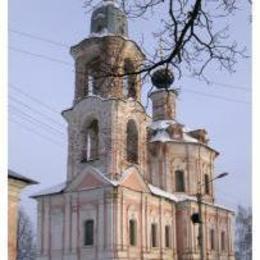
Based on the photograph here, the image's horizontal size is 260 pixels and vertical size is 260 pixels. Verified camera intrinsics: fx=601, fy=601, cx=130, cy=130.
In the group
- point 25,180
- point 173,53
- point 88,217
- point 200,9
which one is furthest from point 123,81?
point 88,217

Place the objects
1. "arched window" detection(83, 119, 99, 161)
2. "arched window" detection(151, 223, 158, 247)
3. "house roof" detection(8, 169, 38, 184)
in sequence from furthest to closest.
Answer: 1. "arched window" detection(151, 223, 158, 247)
2. "arched window" detection(83, 119, 99, 161)
3. "house roof" detection(8, 169, 38, 184)

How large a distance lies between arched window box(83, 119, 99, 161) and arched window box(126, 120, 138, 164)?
59cm

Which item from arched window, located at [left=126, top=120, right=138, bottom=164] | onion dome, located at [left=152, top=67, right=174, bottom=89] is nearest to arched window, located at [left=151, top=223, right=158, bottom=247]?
arched window, located at [left=126, top=120, right=138, bottom=164]

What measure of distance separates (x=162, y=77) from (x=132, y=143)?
809cm

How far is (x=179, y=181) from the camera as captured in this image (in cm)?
1338

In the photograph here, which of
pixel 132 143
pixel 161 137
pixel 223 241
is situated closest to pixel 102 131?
pixel 132 143

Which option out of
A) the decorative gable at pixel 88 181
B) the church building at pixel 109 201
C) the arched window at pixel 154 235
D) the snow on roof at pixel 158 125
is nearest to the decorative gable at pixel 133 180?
the church building at pixel 109 201

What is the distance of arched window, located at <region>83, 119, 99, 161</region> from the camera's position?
11.1 metres

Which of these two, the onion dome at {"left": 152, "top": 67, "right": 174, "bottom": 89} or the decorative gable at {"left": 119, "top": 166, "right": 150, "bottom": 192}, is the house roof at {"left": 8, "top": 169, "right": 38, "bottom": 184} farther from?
the decorative gable at {"left": 119, "top": 166, "right": 150, "bottom": 192}

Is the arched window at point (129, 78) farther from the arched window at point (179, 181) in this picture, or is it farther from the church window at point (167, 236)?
the arched window at point (179, 181)

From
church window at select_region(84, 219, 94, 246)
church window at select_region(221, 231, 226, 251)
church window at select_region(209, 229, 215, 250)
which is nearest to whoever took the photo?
church window at select_region(84, 219, 94, 246)
